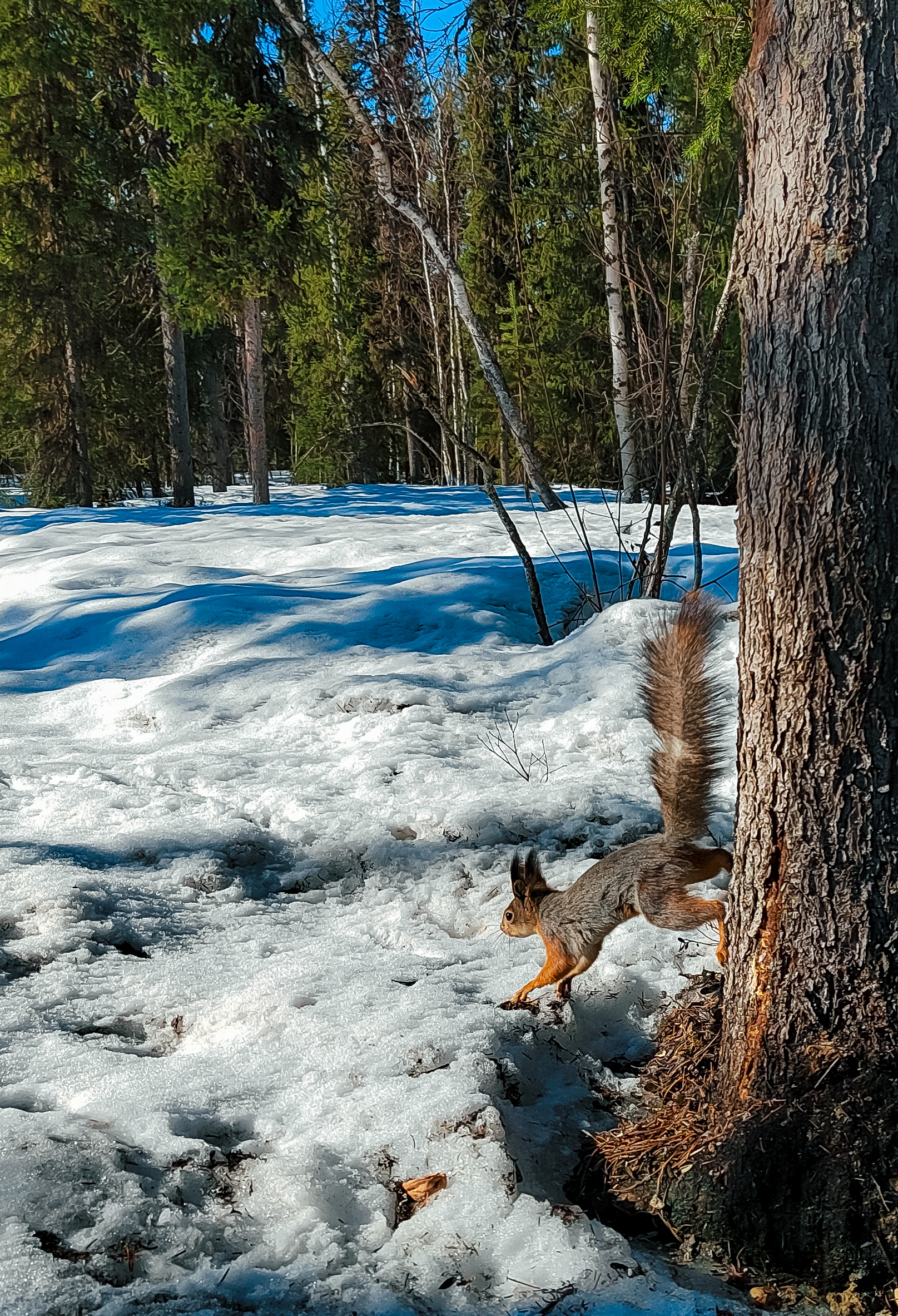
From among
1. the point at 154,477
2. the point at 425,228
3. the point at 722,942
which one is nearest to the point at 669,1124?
A: the point at 722,942

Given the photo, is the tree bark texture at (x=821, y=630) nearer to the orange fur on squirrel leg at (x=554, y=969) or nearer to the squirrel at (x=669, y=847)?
the squirrel at (x=669, y=847)

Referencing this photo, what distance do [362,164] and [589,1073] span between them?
2106 cm

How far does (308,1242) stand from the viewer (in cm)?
181

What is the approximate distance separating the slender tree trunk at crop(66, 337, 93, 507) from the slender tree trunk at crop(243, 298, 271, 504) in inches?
108

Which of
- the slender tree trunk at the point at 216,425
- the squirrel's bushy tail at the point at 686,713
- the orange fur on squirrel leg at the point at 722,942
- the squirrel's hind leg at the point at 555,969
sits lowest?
the squirrel's hind leg at the point at 555,969

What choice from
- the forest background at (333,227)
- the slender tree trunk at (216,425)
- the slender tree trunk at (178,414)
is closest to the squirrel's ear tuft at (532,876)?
the forest background at (333,227)

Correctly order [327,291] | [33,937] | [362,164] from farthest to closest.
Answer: [327,291] < [362,164] < [33,937]

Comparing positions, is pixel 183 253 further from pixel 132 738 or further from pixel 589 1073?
pixel 589 1073

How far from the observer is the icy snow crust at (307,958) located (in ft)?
5.86

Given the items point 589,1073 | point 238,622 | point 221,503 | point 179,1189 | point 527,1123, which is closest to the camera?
point 179,1189

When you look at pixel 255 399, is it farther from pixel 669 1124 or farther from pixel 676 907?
pixel 669 1124

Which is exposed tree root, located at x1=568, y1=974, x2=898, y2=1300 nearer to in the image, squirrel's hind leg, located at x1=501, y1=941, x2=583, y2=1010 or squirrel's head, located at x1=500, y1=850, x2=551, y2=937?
squirrel's hind leg, located at x1=501, y1=941, x2=583, y2=1010

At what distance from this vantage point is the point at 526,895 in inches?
112

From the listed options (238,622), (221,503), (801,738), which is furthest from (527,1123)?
(221,503)
